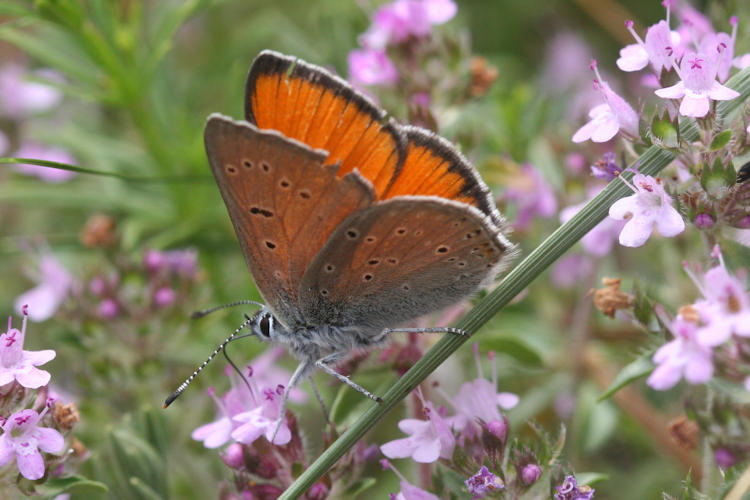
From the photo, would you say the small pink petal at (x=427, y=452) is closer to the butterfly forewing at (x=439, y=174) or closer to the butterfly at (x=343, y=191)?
the butterfly at (x=343, y=191)

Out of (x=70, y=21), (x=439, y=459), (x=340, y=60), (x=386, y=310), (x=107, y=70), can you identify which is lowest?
(x=439, y=459)

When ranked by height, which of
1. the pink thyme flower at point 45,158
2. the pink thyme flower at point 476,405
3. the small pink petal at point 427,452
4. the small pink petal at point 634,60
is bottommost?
the pink thyme flower at point 476,405

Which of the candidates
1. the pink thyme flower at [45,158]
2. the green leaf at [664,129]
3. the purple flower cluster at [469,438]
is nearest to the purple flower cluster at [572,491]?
the purple flower cluster at [469,438]

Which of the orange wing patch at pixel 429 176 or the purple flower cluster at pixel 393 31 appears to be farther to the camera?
the purple flower cluster at pixel 393 31

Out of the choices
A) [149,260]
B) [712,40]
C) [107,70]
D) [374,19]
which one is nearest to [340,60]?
[374,19]

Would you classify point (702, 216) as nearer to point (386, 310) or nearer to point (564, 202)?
point (386, 310)

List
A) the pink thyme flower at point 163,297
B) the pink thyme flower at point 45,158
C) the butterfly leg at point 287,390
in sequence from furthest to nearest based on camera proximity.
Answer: the pink thyme flower at point 45,158 < the pink thyme flower at point 163,297 < the butterfly leg at point 287,390
